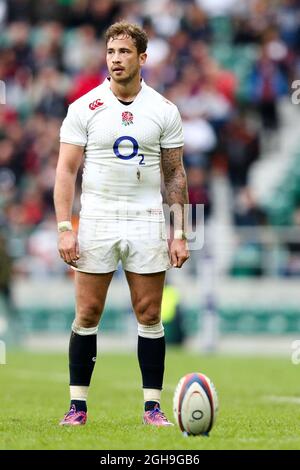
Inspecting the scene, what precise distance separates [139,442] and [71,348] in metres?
1.29

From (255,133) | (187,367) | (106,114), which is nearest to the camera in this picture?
(106,114)

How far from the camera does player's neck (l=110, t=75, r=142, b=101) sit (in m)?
7.51

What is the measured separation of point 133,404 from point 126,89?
319cm

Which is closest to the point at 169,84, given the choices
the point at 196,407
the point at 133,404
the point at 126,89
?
the point at 133,404

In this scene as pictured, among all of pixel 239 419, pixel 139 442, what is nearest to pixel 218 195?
pixel 239 419

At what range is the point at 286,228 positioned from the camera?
19.7 metres

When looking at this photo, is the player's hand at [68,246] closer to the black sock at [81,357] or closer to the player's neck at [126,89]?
the black sock at [81,357]

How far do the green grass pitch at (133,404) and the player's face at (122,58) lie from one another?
83.6 inches

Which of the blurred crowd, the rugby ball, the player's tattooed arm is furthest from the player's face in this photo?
the blurred crowd

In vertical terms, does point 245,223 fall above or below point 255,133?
below

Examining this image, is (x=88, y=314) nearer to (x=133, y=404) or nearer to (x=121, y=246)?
(x=121, y=246)

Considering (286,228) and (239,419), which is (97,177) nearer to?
(239,419)

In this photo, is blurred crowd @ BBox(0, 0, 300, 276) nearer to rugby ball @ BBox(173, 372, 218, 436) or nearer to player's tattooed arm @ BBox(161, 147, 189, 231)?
player's tattooed arm @ BBox(161, 147, 189, 231)

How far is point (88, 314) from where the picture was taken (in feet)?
24.6
